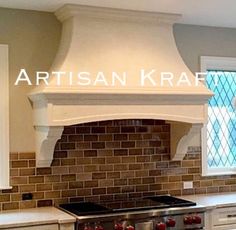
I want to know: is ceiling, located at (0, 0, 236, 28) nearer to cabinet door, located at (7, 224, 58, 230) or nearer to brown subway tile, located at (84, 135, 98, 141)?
brown subway tile, located at (84, 135, 98, 141)

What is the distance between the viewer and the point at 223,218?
438 cm

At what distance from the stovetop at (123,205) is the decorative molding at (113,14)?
1.56 m

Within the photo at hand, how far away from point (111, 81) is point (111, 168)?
2.79ft

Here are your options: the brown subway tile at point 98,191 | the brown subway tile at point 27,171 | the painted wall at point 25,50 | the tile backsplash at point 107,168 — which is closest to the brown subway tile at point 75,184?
the tile backsplash at point 107,168

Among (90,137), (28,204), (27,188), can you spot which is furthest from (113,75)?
(28,204)

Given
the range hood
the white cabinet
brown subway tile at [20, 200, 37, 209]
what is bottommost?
the white cabinet

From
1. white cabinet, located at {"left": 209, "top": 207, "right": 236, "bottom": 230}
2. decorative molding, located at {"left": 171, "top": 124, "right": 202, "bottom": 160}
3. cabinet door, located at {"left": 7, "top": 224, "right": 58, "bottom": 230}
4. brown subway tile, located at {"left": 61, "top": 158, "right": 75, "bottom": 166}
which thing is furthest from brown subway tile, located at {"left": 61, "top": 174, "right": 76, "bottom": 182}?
white cabinet, located at {"left": 209, "top": 207, "right": 236, "bottom": 230}

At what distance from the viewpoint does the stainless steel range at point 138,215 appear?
3.79 m

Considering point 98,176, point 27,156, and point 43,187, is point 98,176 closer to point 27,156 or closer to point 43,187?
point 43,187

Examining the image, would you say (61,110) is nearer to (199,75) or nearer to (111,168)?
(111,168)

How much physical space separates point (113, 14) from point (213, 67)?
4.35ft

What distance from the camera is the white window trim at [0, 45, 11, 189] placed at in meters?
4.09

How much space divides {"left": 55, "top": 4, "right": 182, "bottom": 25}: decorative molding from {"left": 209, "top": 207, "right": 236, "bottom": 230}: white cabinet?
171cm

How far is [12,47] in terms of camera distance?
4.14m
